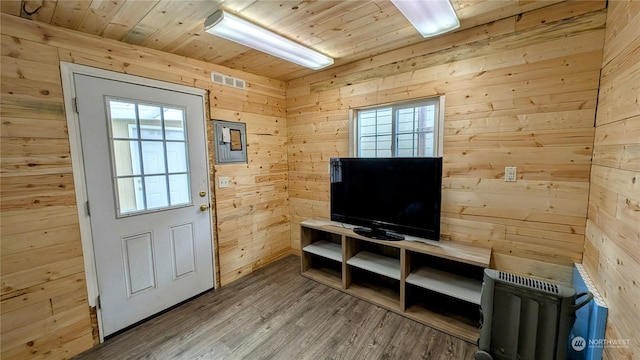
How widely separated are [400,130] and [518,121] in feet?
3.28

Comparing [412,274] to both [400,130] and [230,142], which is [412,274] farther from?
[230,142]

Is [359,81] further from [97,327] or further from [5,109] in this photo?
[97,327]

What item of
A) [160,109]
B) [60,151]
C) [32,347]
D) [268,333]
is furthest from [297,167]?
A: [32,347]

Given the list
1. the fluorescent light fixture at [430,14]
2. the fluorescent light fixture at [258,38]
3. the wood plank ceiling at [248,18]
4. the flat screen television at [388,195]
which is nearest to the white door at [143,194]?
the wood plank ceiling at [248,18]

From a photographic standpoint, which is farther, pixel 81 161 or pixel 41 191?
pixel 81 161

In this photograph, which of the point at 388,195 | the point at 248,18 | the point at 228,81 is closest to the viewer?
the point at 248,18

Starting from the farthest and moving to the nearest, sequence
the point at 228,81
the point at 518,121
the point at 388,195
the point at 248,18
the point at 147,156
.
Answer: the point at 228,81 < the point at 388,195 < the point at 147,156 < the point at 518,121 < the point at 248,18

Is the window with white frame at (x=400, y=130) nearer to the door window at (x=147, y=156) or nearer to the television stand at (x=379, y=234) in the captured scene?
the television stand at (x=379, y=234)

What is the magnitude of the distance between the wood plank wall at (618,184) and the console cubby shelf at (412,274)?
0.65 metres

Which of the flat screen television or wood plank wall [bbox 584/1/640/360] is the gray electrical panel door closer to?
the flat screen television

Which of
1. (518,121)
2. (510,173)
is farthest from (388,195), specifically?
(518,121)

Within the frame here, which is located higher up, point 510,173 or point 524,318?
point 510,173

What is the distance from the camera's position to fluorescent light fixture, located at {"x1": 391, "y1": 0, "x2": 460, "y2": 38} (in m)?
1.61

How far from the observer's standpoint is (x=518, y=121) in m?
1.98
